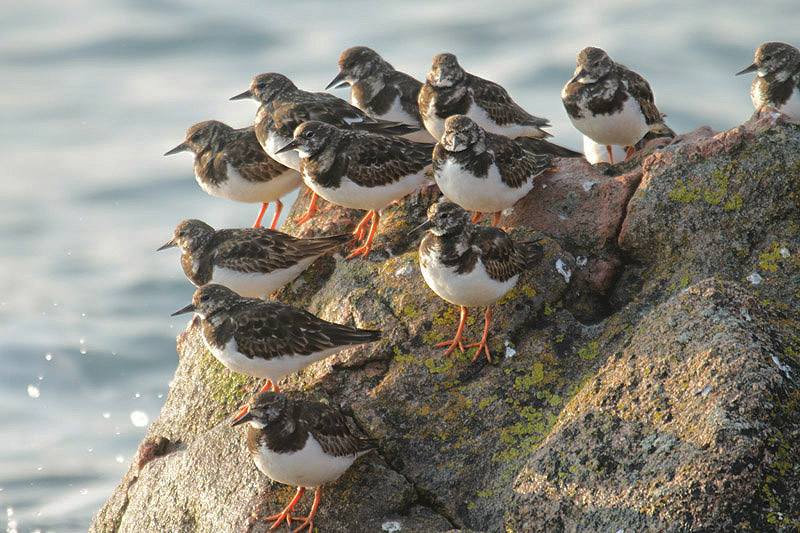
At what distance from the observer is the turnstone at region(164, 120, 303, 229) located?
257 inches

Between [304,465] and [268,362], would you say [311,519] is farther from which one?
[268,362]

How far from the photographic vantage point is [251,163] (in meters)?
6.54

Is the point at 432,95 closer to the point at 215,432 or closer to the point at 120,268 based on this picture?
the point at 215,432

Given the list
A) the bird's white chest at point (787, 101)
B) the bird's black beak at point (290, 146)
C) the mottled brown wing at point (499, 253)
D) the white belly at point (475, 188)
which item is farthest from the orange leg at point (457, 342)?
the bird's white chest at point (787, 101)

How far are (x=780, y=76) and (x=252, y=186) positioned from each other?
4.00 metres

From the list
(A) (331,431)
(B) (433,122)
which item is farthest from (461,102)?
(A) (331,431)

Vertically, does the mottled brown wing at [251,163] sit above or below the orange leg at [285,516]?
above

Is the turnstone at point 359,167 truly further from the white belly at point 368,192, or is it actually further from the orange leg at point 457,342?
the orange leg at point 457,342

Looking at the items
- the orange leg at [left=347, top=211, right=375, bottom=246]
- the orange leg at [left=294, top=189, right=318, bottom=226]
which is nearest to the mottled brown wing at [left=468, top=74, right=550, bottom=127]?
the orange leg at [left=347, top=211, right=375, bottom=246]

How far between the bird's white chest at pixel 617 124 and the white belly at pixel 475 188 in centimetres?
132

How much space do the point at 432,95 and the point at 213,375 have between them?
2.61 meters

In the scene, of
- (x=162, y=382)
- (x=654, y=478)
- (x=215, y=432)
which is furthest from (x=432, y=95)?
(x=162, y=382)

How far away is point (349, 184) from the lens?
566 cm

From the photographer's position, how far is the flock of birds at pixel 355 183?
14.6ft
